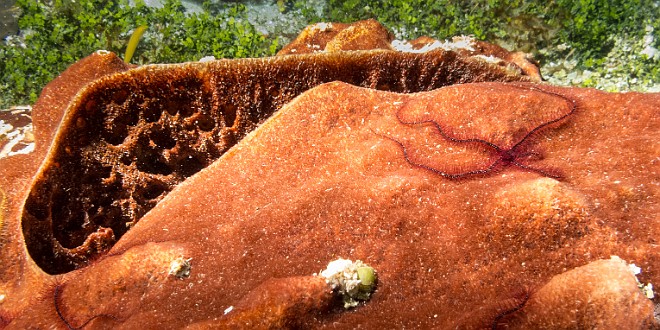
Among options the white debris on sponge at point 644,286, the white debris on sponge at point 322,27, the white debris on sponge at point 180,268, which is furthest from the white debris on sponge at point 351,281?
the white debris on sponge at point 322,27

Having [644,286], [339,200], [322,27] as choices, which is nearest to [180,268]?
[339,200]

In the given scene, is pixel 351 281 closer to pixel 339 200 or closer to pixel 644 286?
pixel 339 200

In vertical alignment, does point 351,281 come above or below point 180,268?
above

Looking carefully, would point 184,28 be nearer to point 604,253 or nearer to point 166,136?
point 166,136

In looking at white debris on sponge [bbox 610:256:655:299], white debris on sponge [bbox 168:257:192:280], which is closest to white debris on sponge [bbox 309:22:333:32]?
white debris on sponge [bbox 168:257:192:280]

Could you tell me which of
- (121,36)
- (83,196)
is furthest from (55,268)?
(121,36)

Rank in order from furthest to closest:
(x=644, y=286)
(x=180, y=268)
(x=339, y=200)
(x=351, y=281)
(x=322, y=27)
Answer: (x=322, y=27) → (x=339, y=200) → (x=180, y=268) → (x=351, y=281) → (x=644, y=286)

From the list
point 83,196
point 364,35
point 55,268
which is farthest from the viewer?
point 364,35
